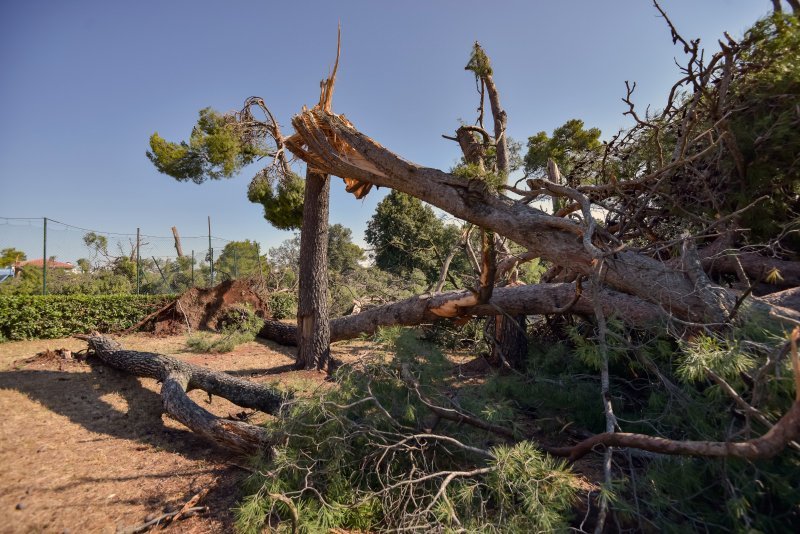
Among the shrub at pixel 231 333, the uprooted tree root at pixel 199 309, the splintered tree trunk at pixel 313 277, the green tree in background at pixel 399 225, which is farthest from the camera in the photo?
the green tree in background at pixel 399 225

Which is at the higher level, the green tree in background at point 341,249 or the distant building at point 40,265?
the green tree in background at point 341,249

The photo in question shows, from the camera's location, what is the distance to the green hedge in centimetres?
680

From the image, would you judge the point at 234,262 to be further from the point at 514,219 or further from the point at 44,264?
the point at 514,219

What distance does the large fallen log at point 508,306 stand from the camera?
3510 mm

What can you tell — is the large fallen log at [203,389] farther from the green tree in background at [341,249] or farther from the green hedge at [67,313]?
the green tree in background at [341,249]

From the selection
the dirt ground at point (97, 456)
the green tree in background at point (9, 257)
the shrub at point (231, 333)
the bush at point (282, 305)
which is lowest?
the dirt ground at point (97, 456)

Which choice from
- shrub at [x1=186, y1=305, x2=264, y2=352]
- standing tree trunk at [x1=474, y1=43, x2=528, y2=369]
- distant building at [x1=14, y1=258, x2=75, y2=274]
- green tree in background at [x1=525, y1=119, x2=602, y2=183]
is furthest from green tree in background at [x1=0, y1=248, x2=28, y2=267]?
green tree in background at [x1=525, y1=119, x2=602, y2=183]

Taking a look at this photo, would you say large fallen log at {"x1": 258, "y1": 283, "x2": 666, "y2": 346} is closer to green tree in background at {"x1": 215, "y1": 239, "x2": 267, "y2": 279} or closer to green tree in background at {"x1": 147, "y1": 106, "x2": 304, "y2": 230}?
green tree in background at {"x1": 147, "y1": 106, "x2": 304, "y2": 230}

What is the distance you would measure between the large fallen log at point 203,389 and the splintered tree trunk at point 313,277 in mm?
1952

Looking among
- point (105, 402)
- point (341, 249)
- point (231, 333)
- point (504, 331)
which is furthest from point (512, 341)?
point (341, 249)

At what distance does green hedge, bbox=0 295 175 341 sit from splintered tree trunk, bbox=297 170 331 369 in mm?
4879

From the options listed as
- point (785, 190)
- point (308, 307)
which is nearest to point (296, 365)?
point (308, 307)

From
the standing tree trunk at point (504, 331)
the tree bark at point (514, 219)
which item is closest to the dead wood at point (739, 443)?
the tree bark at point (514, 219)

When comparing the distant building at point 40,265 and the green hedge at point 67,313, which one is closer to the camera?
the green hedge at point 67,313
